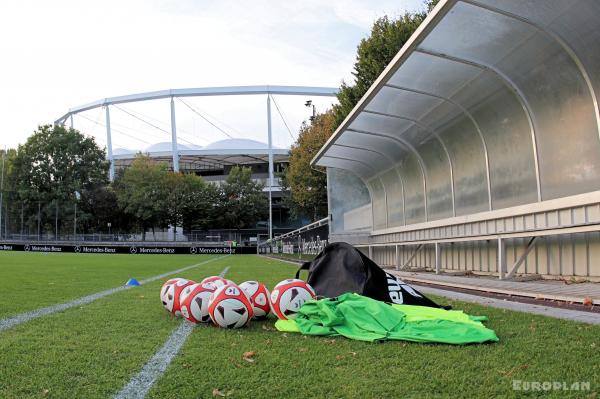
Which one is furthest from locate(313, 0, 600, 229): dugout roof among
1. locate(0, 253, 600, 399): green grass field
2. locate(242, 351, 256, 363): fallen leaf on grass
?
locate(242, 351, 256, 363): fallen leaf on grass

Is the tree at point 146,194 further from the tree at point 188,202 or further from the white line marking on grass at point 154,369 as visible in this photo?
the white line marking on grass at point 154,369

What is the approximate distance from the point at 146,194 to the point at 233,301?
65331 millimetres

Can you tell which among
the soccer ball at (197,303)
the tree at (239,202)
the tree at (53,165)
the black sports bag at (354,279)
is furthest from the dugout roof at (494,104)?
the tree at (53,165)

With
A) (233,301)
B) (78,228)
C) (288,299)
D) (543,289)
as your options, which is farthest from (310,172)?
(78,228)

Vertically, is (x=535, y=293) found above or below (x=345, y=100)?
below

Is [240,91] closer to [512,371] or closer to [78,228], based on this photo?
[78,228]

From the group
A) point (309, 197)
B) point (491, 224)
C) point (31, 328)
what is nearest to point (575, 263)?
point (491, 224)

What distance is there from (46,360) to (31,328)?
1740 millimetres

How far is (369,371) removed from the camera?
366 centimetres

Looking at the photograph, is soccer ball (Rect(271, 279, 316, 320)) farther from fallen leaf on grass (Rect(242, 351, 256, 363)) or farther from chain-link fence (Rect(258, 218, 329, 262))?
chain-link fence (Rect(258, 218, 329, 262))

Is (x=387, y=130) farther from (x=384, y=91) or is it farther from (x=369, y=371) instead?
(x=369, y=371)

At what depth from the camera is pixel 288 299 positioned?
589 centimetres

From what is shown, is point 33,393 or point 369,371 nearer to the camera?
point 33,393

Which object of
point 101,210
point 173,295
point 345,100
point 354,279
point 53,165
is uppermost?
point 53,165
